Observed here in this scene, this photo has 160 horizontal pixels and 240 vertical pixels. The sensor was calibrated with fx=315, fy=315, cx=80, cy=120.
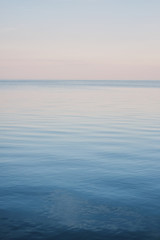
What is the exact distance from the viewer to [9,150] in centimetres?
1705

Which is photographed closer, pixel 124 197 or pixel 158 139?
pixel 124 197

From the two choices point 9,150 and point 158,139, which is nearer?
point 9,150

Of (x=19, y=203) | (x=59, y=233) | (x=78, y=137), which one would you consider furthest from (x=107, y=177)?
(x=78, y=137)

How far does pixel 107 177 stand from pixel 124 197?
7.08ft

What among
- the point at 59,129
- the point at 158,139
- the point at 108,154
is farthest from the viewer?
the point at 59,129

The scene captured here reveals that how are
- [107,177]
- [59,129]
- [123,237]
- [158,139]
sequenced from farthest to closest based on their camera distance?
[59,129] < [158,139] < [107,177] < [123,237]

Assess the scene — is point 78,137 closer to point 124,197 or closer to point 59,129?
point 59,129

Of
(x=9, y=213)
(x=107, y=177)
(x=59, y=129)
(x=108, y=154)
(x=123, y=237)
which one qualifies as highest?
(x=59, y=129)

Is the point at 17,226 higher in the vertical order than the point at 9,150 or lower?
lower

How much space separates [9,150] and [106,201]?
8.59 m

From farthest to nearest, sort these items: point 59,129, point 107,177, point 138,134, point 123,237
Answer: point 59,129
point 138,134
point 107,177
point 123,237

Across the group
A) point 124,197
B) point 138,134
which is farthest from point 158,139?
point 124,197

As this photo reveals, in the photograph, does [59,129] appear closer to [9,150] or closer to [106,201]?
[9,150]

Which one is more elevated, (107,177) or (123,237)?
(107,177)
